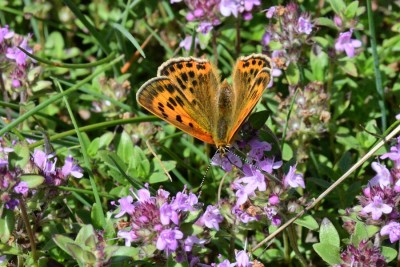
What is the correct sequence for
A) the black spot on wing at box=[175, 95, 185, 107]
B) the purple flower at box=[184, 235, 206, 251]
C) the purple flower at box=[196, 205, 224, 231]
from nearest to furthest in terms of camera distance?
the purple flower at box=[184, 235, 206, 251] → the purple flower at box=[196, 205, 224, 231] → the black spot on wing at box=[175, 95, 185, 107]

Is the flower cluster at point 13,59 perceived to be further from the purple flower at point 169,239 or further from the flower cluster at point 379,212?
the flower cluster at point 379,212

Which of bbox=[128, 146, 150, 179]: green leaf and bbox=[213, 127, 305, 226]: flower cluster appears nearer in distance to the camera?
bbox=[213, 127, 305, 226]: flower cluster

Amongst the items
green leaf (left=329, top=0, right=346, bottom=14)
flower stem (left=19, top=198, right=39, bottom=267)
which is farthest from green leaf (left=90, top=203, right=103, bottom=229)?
green leaf (left=329, top=0, right=346, bottom=14)

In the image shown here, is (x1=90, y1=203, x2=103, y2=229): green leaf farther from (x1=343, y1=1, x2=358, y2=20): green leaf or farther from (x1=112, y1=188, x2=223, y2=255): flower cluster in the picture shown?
(x1=343, y1=1, x2=358, y2=20): green leaf

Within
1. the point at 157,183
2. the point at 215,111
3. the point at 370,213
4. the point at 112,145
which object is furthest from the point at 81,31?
the point at 370,213

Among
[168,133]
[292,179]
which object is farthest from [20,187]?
[168,133]
